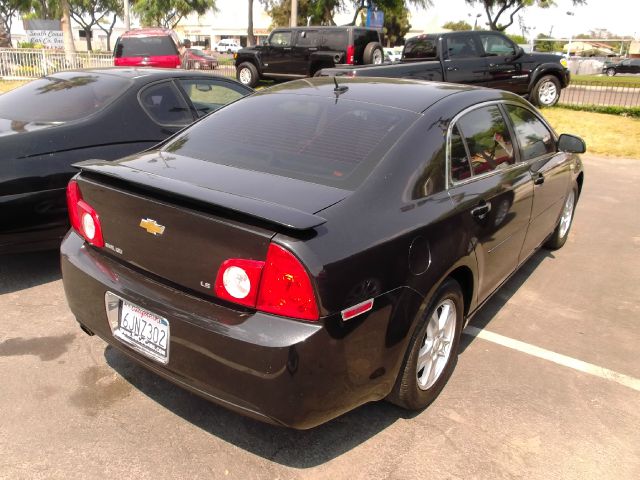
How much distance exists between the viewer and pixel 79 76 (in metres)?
5.28

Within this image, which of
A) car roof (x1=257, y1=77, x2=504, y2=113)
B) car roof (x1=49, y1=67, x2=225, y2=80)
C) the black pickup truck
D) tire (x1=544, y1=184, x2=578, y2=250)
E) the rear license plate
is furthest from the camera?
the black pickup truck

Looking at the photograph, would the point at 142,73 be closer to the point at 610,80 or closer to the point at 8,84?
the point at 8,84

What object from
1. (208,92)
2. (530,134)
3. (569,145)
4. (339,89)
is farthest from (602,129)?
(339,89)

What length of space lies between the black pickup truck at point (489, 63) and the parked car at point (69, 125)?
762 cm

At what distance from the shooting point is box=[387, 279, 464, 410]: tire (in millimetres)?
2666

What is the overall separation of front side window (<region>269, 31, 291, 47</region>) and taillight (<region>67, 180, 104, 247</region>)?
53.5ft

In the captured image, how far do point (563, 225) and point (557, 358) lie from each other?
228cm

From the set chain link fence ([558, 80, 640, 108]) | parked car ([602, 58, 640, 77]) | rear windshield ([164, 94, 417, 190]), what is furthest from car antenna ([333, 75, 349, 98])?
parked car ([602, 58, 640, 77])

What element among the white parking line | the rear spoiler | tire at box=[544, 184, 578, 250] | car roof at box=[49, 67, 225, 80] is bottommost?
the white parking line

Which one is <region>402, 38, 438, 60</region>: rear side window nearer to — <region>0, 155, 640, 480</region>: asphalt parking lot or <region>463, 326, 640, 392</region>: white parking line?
<region>0, 155, 640, 480</region>: asphalt parking lot

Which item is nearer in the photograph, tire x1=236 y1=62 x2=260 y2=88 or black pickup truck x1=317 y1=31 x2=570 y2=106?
black pickup truck x1=317 y1=31 x2=570 y2=106

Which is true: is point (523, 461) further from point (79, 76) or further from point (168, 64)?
point (168, 64)

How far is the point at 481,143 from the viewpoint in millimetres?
3373

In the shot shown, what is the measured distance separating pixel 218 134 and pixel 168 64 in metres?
13.7
